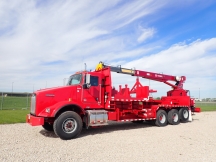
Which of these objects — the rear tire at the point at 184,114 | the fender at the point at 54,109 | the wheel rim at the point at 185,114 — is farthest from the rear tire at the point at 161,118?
the fender at the point at 54,109

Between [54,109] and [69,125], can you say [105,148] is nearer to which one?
[69,125]

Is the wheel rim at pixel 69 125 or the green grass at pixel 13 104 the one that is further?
the green grass at pixel 13 104

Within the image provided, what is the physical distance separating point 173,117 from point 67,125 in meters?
7.31

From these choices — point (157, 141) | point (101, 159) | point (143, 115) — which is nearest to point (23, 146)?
point (101, 159)

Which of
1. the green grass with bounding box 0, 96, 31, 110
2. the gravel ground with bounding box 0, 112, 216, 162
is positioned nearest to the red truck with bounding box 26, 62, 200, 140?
the gravel ground with bounding box 0, 112, 216, 162

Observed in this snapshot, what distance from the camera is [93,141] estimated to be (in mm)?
7836

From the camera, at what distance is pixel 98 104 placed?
33.1 feet

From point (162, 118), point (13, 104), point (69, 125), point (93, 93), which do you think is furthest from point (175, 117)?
point (13, 104)

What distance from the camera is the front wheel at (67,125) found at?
316 inches

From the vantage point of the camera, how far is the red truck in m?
8.41

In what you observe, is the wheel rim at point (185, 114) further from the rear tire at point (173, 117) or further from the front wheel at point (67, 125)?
the front wheel at point (67, 125)

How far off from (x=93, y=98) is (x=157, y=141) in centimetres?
360

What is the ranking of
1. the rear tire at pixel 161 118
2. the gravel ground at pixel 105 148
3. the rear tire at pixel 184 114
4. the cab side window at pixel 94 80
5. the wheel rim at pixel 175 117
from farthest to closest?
the rear tire at pixel 184 114 < the wheel rim at pixel 175 117 < the rear tire at pixel 161 118 < the cab side window at pixel 94 80 < the gravel ground at pixel 105 148

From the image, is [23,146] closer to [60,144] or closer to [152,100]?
[60,144]
